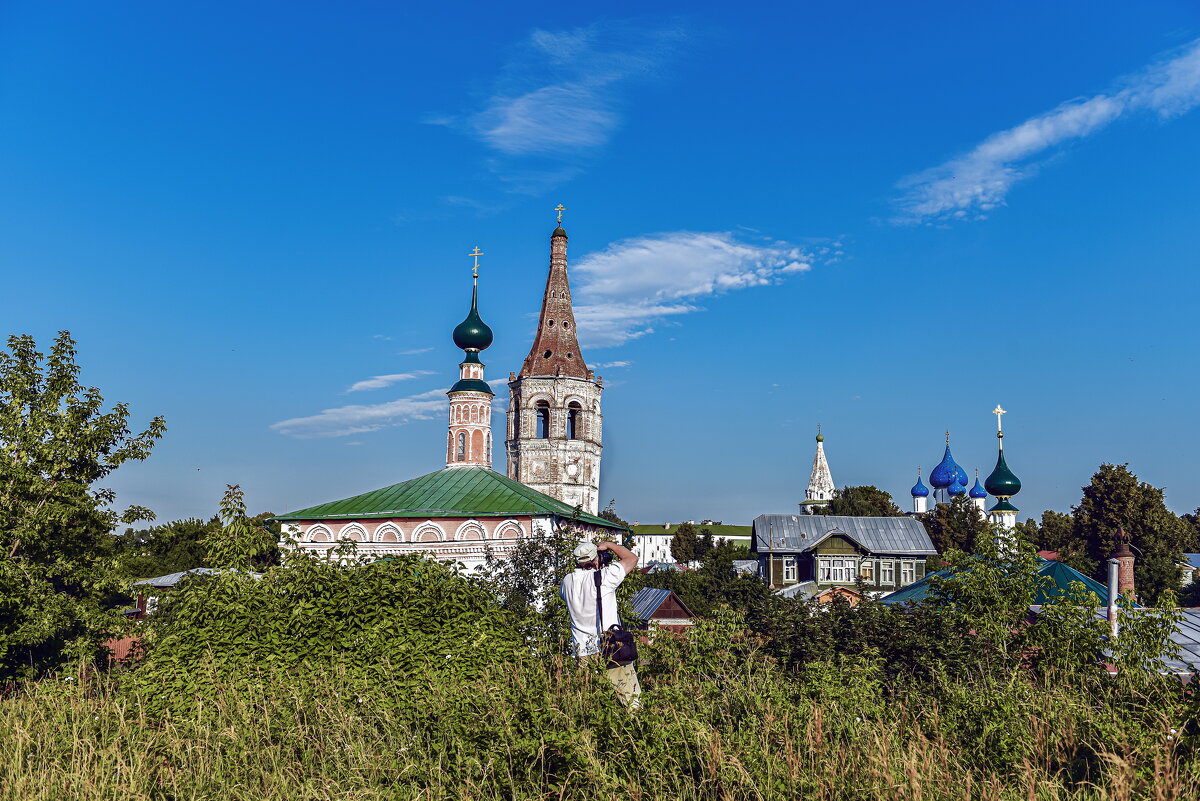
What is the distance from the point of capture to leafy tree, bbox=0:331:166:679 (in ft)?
41.8

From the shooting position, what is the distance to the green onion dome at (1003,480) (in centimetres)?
7244

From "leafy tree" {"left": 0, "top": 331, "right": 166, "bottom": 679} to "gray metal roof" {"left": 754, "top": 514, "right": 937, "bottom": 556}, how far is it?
4090 cm

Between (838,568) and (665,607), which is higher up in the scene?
(838,568)

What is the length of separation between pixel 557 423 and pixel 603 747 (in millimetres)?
47796

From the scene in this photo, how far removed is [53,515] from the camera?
13.2 metres

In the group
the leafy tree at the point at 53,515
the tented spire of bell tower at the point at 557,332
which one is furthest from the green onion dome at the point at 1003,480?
the leafy tree at the point at 53,515

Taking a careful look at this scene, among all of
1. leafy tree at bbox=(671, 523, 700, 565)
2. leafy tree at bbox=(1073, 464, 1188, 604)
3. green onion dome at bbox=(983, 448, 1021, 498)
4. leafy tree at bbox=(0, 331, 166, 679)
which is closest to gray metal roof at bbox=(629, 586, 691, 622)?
leafy tree at bbox=(0, 331, 166, 679)

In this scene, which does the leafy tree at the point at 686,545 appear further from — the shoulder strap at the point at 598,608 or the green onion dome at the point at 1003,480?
the shoulder strap at the point at 598,608

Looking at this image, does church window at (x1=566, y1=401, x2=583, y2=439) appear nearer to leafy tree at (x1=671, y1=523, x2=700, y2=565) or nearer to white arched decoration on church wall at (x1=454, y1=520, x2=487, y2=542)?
white arched decoration on church wall at (x1=454, y1=520, x2=487, y2=542)

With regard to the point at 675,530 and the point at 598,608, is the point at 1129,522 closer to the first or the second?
the point at 598,608

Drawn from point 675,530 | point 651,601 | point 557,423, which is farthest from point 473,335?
point 675,530

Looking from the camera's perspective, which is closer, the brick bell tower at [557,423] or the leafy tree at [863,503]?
the brick bell tower at [557,423]

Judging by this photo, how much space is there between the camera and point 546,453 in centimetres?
5278

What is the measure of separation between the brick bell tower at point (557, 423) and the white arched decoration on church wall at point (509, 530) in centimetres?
1688
